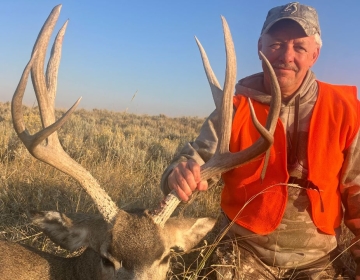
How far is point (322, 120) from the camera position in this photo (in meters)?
3.97

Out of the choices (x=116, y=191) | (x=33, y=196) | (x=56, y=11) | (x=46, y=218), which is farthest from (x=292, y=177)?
(x=33, y=196)

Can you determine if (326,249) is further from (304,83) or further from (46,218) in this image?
(46,218)

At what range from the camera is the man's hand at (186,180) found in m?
3.19

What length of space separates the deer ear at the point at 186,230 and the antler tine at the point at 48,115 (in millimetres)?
471

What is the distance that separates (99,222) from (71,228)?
0.22m

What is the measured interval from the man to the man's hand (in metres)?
0.49

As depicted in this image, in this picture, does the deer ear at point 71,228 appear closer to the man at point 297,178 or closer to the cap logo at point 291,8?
the man at point 297,178

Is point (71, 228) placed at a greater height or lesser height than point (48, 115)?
lesser

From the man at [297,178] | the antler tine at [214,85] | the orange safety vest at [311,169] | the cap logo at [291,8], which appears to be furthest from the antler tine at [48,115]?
the cap logo at [291,8]

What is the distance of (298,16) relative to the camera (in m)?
4.21

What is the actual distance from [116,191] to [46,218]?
2849 millimetres

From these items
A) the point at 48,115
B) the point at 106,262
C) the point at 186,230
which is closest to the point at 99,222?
the point at 106,262

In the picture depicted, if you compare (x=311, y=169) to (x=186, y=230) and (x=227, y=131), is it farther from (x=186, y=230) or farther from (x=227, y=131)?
(x=186, y=230)

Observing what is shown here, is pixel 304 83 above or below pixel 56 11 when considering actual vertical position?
below
